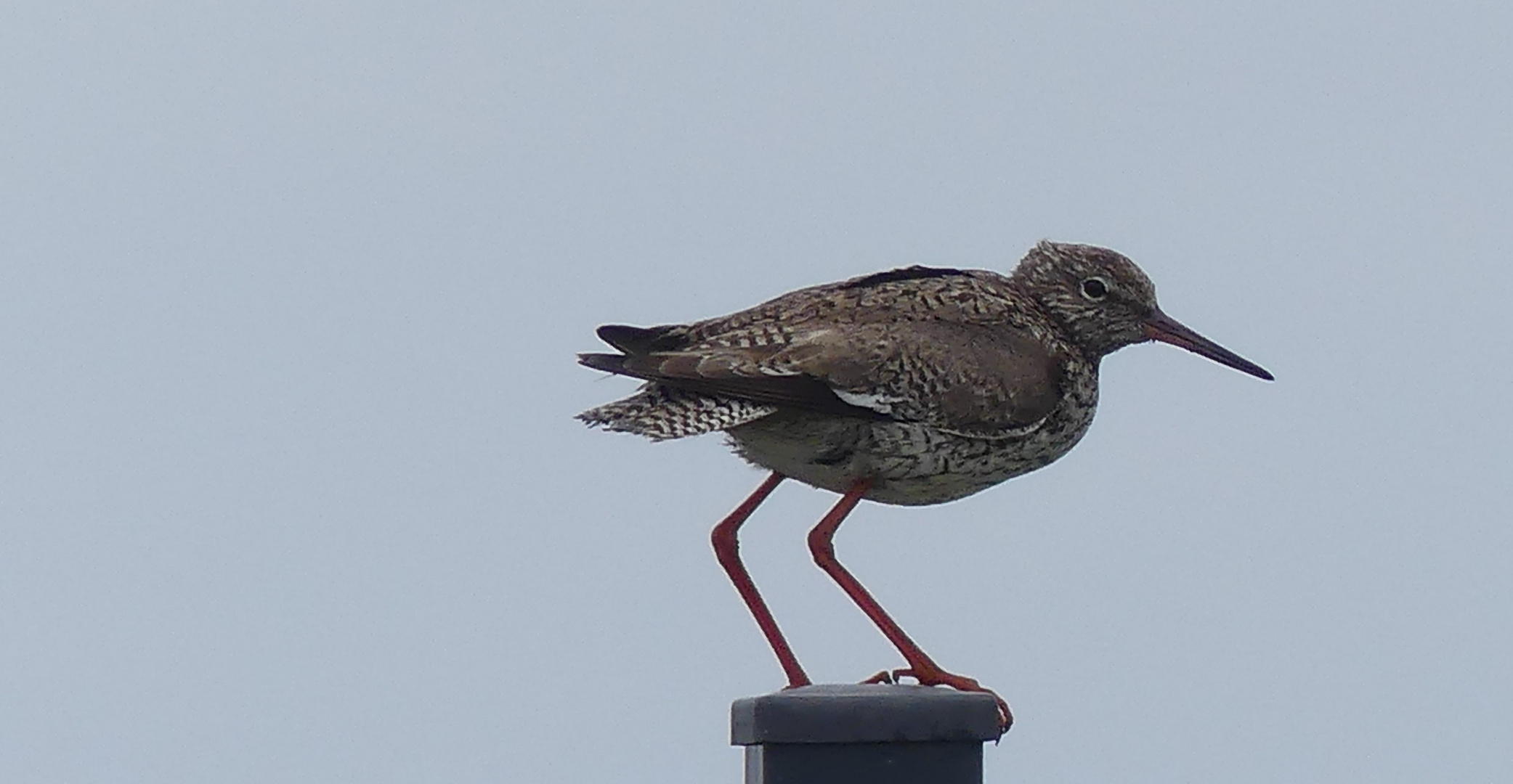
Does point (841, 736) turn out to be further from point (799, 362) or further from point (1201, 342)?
point (1201, 342)

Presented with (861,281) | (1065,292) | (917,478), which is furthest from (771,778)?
(1065,292)

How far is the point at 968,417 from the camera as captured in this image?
33.7 ft

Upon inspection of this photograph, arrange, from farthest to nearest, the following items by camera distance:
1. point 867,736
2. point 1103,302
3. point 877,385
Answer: point 1103,302 → point 877,385 → point 867,736

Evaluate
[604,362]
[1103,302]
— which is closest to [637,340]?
[604,362]

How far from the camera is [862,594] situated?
1063 cm

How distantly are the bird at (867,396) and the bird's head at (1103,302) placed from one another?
322 millimetres

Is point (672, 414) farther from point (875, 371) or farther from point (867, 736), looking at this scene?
point (867, 736)

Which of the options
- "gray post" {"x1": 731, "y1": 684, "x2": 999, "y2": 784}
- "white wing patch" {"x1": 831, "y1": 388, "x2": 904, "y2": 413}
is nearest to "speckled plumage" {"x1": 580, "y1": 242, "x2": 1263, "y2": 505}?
"white wing patch" {"x1": 831, "y1": 388, "x2": 904, "y2": 413}

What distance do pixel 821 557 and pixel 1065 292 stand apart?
1.96 metres

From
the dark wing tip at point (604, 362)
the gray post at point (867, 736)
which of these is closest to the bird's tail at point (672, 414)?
the dark wing tip at point (604, 362)

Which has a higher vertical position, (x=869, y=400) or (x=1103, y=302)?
(x=1103, y=302)

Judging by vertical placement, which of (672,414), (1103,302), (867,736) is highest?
(1103,302)

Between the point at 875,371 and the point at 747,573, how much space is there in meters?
1.18

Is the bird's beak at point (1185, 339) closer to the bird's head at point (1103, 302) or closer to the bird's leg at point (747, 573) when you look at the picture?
the bird's head at point (1103, 302)
